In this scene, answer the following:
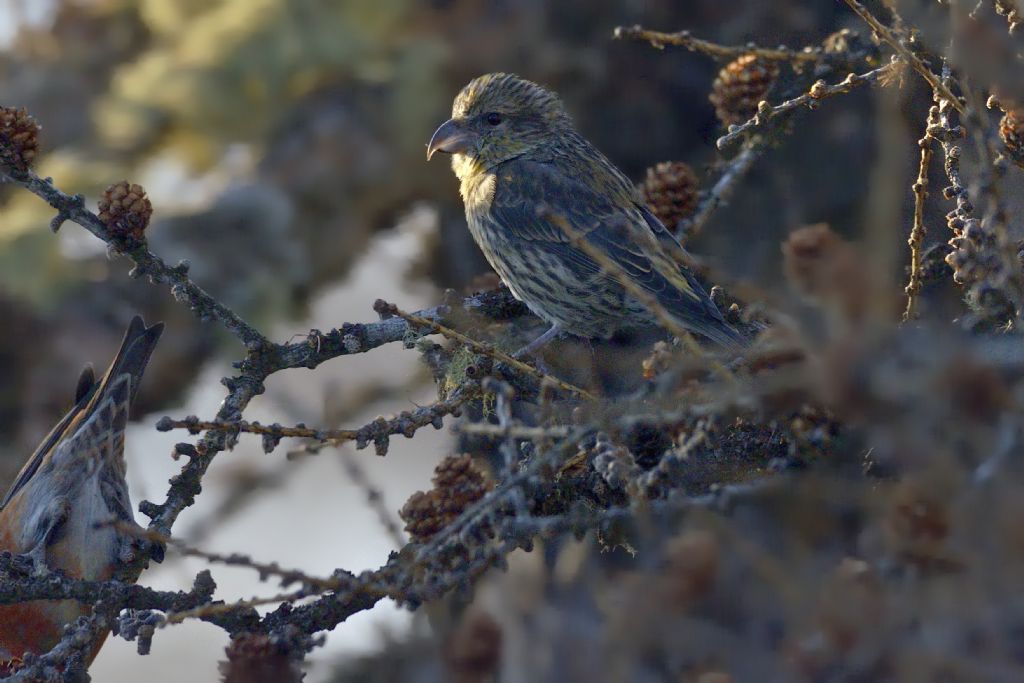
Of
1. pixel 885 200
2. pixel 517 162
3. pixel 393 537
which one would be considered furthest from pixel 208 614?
pixel 517 162

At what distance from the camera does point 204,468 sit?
100 inches

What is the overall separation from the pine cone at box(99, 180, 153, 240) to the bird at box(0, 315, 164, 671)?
1280 millimetres

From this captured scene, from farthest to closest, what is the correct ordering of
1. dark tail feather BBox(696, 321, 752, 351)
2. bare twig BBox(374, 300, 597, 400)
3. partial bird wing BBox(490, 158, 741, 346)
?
1. partial bird wing BBox(490, 158, 741, 346)
2. dark tail feather BBox(696, 321, 752, 351)
3. bare twig BBox(374, 300, 597, 400)

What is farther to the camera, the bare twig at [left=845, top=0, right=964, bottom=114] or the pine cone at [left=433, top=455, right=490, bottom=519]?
the pine cone at [left=433, top=455, right=490, bottom=519]

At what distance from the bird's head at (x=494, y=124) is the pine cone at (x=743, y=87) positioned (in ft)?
3.25

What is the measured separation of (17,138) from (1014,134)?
2.07 m

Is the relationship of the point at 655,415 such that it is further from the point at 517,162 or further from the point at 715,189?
the point at 517,162

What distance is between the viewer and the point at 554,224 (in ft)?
11.5

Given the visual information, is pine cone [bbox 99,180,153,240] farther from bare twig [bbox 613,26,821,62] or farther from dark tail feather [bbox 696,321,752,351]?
dark tail feather [bbox 696,321,752,351]

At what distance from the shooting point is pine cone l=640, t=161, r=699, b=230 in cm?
340

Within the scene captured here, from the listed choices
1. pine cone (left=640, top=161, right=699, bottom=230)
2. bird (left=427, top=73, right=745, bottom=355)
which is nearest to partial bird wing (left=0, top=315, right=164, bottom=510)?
bird (left=427, top=73, right=745, bottom=355)

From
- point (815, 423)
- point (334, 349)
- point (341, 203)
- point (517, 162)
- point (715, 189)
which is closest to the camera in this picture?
point (815, 423)

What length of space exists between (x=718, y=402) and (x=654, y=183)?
199cm

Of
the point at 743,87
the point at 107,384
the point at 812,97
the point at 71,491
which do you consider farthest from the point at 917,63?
the point at 71,491
